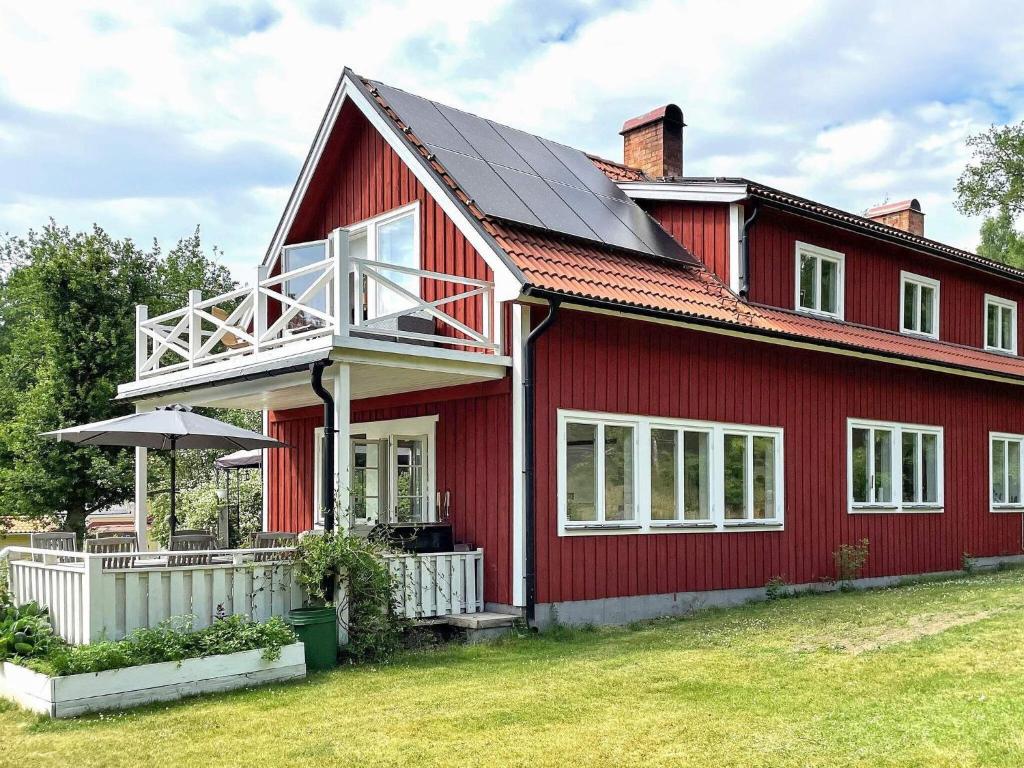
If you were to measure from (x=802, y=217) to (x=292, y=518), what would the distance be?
952 cm

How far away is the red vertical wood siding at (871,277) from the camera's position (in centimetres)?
1620

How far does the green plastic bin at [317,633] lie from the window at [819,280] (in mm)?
9585

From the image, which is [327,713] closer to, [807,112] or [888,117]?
[807,112]

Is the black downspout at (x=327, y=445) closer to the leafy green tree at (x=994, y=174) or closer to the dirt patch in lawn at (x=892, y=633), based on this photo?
the dirt patch in lawn at (x=892, y=633)

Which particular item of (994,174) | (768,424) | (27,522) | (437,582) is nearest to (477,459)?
(437,582)

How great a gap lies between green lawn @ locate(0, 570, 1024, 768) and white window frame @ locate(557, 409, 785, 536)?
1.88m

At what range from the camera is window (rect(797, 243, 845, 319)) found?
665 inches

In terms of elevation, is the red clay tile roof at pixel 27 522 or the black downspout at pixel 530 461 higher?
the black downspout at pixel 530 461

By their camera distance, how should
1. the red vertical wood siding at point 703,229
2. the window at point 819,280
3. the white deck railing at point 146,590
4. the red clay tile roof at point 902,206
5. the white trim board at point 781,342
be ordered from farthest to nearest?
the red clay tile roof at point 902,206, the window at point 819,280, the red vertical wood siding at point 703,229, the white trim board at point 781,342, the white deck railing at point 146,590

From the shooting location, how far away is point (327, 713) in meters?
8.48

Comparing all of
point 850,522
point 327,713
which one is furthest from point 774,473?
point 327,713

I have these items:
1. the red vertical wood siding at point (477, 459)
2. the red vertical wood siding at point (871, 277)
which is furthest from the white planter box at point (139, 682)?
the red vertical wood siding at point (871, 277)

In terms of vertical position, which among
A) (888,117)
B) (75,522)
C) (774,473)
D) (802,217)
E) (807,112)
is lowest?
(75,522)

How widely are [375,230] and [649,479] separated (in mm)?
5578
